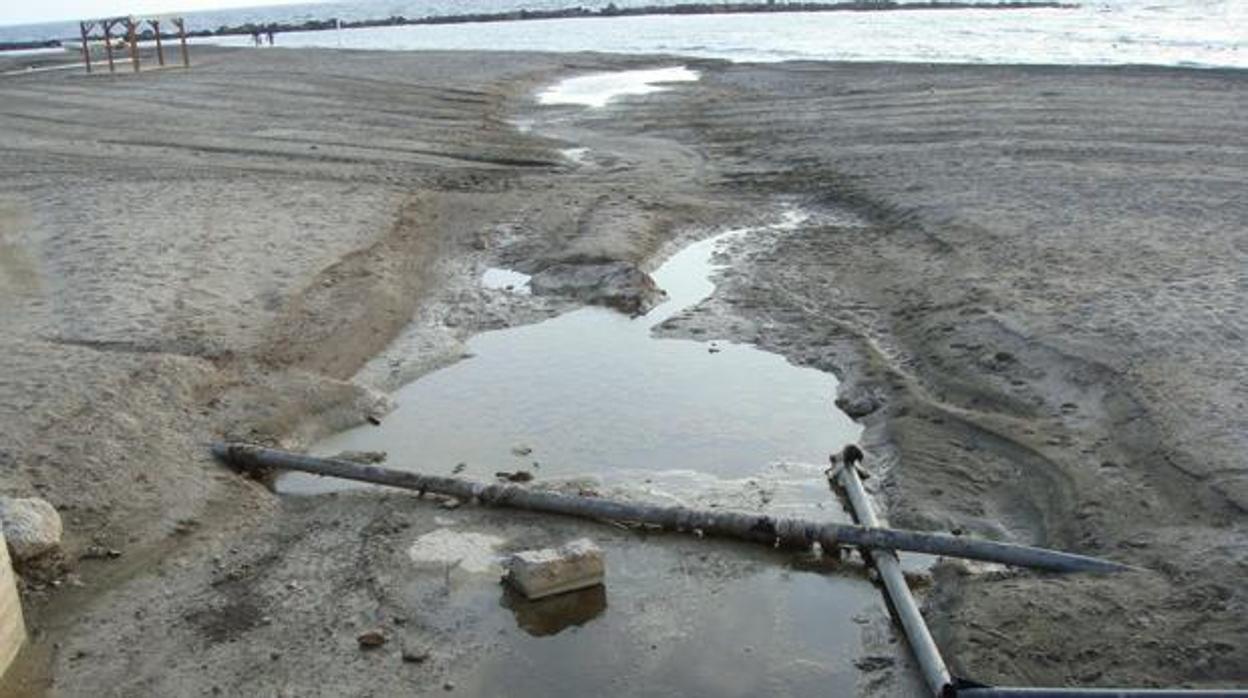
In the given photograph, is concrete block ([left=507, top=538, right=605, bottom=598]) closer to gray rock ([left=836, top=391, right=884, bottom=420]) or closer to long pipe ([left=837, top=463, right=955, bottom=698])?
long pipe ([left=837, top=463, right=955, bottom=698])

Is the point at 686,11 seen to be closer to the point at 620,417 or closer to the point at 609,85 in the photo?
the point at 609,85

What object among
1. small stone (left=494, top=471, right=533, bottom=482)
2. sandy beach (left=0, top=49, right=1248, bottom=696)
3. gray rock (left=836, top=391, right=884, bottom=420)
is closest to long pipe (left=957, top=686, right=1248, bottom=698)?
sandy beach (left=0, top=49, right=1248, bottom=696)

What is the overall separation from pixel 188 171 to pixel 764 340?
11.6 m

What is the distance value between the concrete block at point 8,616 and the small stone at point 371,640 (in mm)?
1751

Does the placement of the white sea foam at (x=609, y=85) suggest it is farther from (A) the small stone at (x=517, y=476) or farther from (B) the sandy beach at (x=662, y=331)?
(A) the small stone at (x=517, y=476)

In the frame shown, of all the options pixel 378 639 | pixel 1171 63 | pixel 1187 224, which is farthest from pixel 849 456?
pixel 1171 63

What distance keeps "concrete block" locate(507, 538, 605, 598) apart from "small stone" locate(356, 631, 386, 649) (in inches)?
33.3

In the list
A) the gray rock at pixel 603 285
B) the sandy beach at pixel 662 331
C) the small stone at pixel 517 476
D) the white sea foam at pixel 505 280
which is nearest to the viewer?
the sandy beach at pixel 662 331

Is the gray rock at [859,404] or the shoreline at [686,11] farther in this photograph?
the shoreline at [686,11]

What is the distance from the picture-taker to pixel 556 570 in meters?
6.48

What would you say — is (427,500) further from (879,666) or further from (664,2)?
(664,2)

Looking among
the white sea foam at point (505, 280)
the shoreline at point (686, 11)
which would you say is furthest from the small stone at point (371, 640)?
the shoreline at point (686, 11)

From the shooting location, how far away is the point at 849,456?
307 inches

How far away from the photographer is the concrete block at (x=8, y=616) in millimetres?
5598
